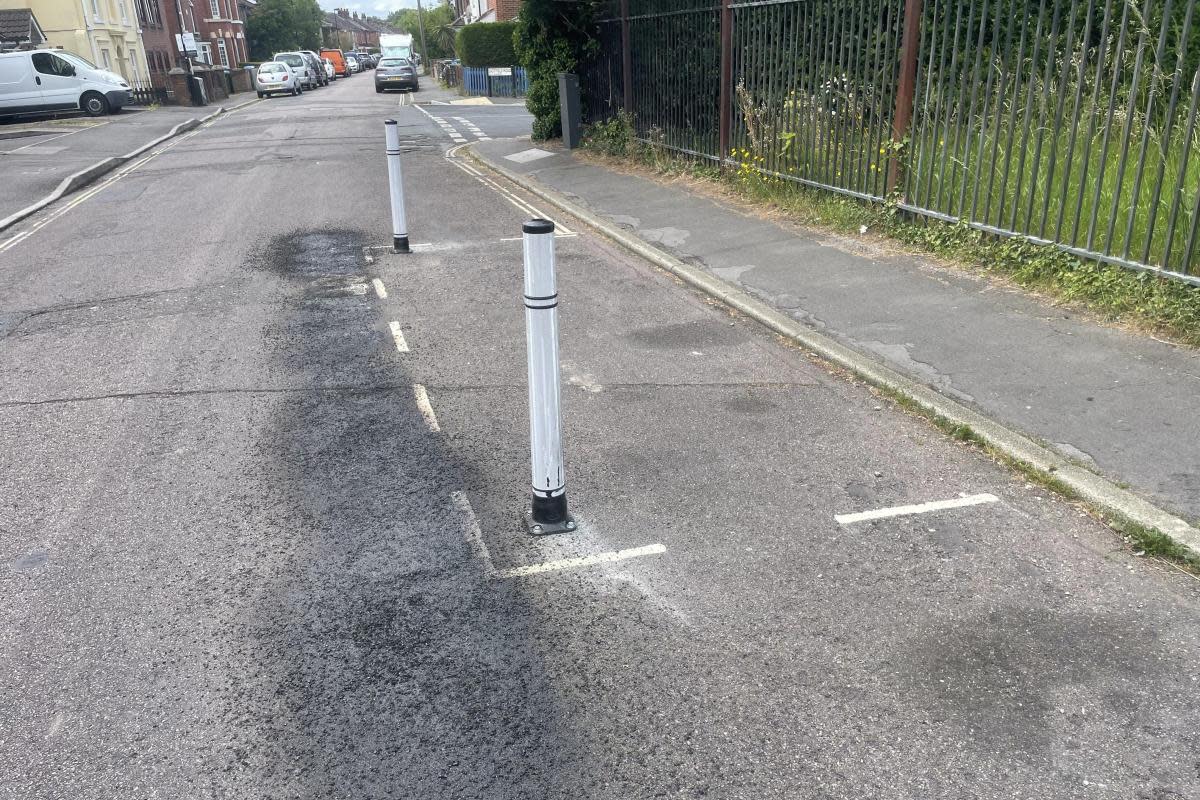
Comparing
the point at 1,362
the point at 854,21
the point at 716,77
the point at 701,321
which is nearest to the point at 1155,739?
the point at 701,321

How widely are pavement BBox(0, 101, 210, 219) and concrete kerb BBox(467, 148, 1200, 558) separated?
10235mm

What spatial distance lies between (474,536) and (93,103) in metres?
31.1

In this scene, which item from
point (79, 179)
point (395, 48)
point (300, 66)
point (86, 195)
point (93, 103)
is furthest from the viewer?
point (395, 48)

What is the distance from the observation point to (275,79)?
41.3m

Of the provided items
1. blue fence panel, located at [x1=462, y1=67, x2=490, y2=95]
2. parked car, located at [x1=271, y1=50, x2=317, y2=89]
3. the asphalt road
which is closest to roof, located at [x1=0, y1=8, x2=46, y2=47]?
parked car, located at [x1=271, y1=50, x2=317, y2=89]

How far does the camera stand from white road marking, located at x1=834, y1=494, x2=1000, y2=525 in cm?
398

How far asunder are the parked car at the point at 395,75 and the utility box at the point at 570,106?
1105 inches

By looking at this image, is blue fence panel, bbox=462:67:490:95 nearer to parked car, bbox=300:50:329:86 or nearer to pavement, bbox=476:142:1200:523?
parked car, bbox=300:50:329:86

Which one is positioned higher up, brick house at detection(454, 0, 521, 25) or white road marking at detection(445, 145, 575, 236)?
brick house at detection(454, 0, 521, 25)

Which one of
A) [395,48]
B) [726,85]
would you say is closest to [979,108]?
[726,85]

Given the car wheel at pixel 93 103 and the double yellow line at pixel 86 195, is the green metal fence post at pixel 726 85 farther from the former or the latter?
the car wheel at pixel 93 103

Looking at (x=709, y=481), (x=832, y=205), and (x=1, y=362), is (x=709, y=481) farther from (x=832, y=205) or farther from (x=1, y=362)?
(x=832, y=205)

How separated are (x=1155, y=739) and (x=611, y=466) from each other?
2540mm

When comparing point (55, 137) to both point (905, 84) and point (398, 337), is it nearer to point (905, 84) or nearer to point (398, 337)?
point (398, 337)
